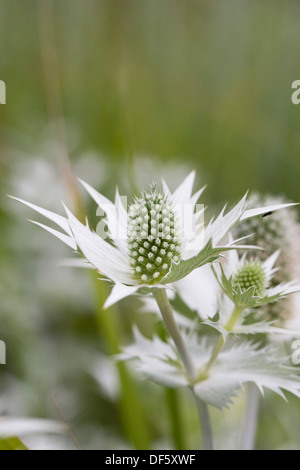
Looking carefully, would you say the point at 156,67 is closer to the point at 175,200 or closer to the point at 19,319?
the point at 19,319

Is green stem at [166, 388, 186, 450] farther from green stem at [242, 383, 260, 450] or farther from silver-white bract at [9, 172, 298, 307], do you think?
silver-white bract at [9, 172, 298, 307]

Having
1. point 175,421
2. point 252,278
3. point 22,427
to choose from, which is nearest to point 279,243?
point 252,278

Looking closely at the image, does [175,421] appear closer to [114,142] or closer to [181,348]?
[181,348]

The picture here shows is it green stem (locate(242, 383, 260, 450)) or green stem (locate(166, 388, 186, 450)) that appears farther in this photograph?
green stem (locate(166, 388, 186, 450))

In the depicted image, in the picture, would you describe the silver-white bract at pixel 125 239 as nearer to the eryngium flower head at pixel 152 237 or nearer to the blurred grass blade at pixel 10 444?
the eryngium flower head at pixel 152 237

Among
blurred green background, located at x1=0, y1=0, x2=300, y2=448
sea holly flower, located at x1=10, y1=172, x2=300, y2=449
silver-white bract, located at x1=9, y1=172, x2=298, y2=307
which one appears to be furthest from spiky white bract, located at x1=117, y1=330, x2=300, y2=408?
blurred green background, located at x1=0, y1=0, x2=300, y2=448
